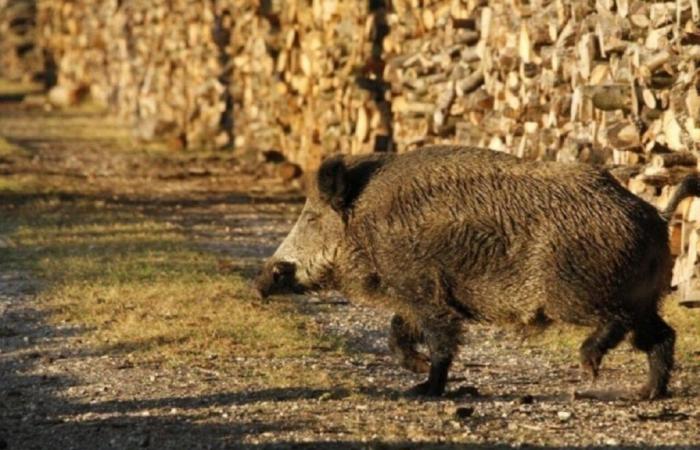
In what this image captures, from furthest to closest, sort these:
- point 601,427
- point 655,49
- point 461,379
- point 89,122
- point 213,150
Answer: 1. point 89,122
2. point 213,150
3. point 655,49
4. point 461,379
5. point 601,427

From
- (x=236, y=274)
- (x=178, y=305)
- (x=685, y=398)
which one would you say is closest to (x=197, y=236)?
(x=236, y=274)

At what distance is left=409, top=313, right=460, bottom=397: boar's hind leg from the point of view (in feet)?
26.5

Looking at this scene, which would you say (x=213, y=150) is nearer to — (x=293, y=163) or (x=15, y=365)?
(x=293, y=163)

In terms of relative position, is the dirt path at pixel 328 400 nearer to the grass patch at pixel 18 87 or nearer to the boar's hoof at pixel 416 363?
the boar's hoof at pixel 416 363

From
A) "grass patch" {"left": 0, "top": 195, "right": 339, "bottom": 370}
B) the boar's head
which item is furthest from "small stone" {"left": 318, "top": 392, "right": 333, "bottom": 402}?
"grass patch" {"left": 0, "top": 195, "right": 339, "bottom": 370}

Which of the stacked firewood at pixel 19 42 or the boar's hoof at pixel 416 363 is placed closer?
the boar's hoof at pixel 416 363

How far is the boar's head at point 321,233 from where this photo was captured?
27.6ft

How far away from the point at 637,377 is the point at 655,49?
2457mm

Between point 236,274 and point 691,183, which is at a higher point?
point 691,183

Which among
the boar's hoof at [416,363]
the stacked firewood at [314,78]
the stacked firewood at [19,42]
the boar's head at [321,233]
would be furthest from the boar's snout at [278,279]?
the stacked firewood at [19,42]

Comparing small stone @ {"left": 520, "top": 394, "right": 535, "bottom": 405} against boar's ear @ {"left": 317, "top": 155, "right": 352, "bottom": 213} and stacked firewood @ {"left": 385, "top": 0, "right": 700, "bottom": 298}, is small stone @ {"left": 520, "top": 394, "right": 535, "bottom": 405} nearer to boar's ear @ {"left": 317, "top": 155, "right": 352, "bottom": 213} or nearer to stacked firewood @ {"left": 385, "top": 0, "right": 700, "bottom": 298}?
boar's ear @ {"left": 317, "top": 155, "right": 352, "bottom": 213}

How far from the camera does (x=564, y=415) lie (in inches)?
297

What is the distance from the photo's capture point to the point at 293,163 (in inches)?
710

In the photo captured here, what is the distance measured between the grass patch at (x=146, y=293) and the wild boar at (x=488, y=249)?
1037mm
